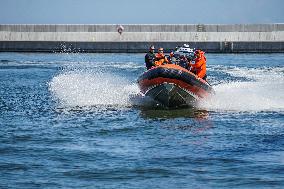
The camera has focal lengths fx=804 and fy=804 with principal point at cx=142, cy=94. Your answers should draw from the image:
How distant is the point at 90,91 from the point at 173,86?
636 centimetres

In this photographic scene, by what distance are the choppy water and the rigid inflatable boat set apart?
16.2 inches

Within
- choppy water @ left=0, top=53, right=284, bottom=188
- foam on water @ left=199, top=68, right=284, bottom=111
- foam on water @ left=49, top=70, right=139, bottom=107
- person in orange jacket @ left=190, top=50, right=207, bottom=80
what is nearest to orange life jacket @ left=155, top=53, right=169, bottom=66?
person in orange jacket @ left=190, top=50, right=207, bottom=80

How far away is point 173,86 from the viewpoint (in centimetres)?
2394

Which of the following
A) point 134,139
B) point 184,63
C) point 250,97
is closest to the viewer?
point 134,139

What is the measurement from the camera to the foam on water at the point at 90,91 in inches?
1058

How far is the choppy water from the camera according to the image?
46.5 feet

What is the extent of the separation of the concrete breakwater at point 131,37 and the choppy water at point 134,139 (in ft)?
133

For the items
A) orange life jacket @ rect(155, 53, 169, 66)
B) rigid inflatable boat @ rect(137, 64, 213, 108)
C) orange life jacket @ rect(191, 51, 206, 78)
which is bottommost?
rigid inflatable boat @ rect(137, 64, 213, 108)

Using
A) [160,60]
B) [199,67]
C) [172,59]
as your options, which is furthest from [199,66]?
[160,60]

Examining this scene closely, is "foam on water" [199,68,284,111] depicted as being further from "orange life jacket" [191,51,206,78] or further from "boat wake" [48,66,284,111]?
"orange life jacket" [191,51,206,78]

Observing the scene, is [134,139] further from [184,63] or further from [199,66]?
[184,63]

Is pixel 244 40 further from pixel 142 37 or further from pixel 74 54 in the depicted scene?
pixel 74 54

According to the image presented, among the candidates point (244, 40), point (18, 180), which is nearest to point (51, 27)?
point (244, 40)

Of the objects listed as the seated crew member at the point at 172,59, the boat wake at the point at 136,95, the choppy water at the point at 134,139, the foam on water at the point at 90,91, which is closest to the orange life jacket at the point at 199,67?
the seated crew member at the point at 172,59
